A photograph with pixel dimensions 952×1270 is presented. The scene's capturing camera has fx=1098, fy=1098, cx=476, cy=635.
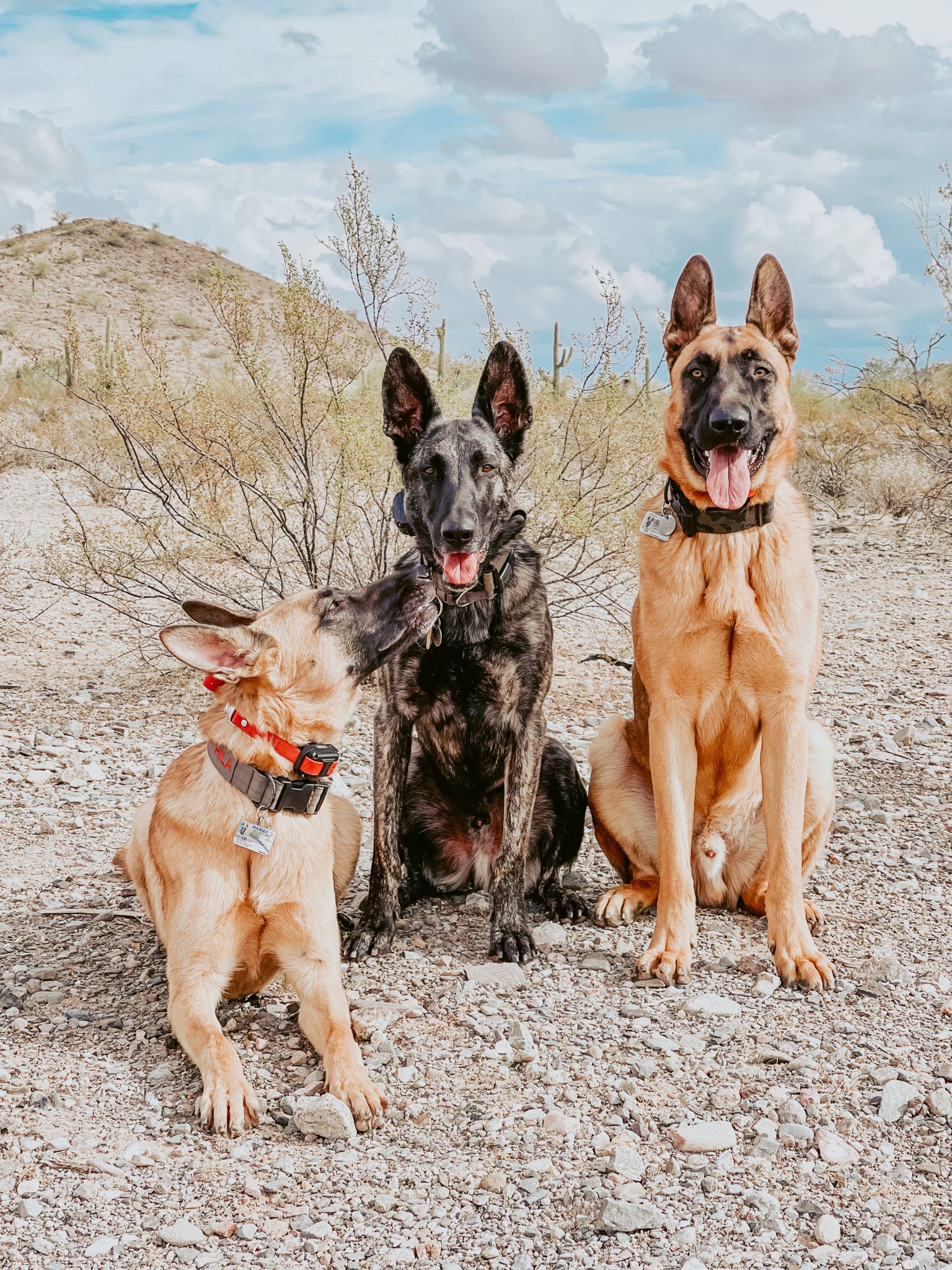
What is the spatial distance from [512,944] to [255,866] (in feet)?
3.83

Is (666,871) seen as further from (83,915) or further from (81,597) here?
(81,597)

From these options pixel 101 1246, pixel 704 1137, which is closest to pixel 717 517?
pixel 704 1137

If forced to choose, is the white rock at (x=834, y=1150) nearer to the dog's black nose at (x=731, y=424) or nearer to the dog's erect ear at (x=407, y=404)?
the dog's black nose at (x=731, y=424)

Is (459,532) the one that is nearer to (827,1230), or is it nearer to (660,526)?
(660,526)

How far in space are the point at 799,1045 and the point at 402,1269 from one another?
5.14ft

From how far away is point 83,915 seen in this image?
15.2 ft

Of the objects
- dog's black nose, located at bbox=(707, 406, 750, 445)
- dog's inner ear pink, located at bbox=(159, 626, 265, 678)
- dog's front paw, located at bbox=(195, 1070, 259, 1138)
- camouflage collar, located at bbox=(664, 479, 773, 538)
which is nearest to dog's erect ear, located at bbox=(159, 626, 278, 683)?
dog's inner ear pink, located at bbox=(159, 626, 265, 678)

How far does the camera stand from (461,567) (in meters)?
4.17

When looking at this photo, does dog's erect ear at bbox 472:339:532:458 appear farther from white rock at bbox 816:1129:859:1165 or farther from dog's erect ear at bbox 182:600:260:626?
white rock at bbox 816:1129:859:1165

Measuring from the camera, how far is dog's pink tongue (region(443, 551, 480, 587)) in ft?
13.7

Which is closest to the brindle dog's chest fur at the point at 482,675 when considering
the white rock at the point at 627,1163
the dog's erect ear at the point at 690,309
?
the dog's erect ear at the point at 690,309

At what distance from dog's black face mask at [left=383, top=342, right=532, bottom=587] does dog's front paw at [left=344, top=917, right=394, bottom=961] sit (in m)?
1.38

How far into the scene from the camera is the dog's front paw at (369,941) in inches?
167

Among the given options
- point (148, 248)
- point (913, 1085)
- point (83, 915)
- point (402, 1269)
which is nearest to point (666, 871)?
point (913, 1085)
